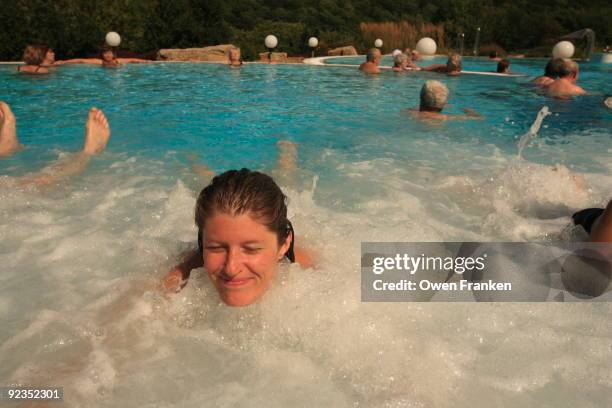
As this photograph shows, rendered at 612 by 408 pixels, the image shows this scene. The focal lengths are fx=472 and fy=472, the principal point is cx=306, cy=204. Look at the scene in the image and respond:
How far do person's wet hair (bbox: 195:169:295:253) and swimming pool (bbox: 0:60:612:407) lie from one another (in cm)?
67

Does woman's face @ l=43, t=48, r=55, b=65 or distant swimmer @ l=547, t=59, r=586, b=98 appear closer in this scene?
distant swimmer @ l=547, t=59, r=586, b=98

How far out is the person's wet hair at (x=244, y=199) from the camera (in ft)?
7.62

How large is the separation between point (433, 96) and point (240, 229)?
7145mm

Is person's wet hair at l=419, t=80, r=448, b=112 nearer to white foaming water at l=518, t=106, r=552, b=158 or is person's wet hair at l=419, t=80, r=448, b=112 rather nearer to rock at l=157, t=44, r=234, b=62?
white foaming water at l=518, t=106, r=552, b=158

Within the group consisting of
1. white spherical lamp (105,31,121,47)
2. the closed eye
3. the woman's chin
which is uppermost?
white spherical lamp (105,31,121,47)

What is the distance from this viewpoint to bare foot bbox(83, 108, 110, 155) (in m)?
5.77

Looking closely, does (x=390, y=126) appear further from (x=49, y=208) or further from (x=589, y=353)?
(x=589, y=353)

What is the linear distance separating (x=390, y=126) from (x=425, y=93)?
0.88m

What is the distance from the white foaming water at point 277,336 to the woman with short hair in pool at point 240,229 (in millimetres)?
418

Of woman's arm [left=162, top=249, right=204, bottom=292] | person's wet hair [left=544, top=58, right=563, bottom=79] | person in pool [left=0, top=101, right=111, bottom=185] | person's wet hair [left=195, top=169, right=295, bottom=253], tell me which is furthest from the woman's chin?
person's wet hair [left=544, top=58, right=563, bottom=79]

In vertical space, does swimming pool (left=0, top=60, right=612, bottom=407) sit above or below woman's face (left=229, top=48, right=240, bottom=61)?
below

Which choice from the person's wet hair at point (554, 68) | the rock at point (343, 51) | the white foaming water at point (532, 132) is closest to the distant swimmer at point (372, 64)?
the person's wet hair at point (554, 68)

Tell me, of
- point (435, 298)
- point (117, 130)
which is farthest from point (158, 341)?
point (117, 130)

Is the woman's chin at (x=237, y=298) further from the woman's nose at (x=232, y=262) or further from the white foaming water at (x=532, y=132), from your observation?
the white foaming water at (x=532, y=132)
